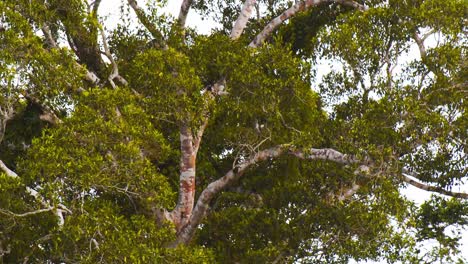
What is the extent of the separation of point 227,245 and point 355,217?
336 cm

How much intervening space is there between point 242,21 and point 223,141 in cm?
345

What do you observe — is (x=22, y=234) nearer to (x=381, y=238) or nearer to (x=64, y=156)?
(x=64, y=156)

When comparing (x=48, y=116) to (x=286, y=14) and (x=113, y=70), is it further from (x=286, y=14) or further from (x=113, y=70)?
(x=286, y=14)

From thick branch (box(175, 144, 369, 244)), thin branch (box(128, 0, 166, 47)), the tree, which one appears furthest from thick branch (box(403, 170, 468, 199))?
thin branch (box(128, 0, 166, 47))

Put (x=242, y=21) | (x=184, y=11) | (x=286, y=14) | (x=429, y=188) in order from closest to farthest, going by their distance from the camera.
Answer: (x=429, y=188) → (x=184, y=11) → (x=242, y=21) → (x=286, y=14)

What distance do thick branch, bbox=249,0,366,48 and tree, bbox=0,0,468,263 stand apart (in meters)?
2.10

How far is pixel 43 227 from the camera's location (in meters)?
15.6

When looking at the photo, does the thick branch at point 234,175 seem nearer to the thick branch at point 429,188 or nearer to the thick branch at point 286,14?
the thick branch at point 429,188

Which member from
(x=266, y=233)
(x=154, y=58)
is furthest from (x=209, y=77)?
(x=266, y=233)

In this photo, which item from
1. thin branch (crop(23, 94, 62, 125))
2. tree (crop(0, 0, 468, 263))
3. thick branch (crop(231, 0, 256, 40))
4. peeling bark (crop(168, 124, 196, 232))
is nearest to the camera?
tree (crop(0, 0, 468, 263))

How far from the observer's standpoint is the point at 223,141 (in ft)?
62.4

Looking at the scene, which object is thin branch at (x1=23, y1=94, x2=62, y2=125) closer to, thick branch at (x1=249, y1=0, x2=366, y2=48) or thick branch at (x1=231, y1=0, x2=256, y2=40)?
thick branch at (x1=231, y1=0, x2=256, y2=40)

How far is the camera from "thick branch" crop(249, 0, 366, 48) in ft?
66.3

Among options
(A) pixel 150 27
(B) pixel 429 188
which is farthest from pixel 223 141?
(B) pixel 429 188
